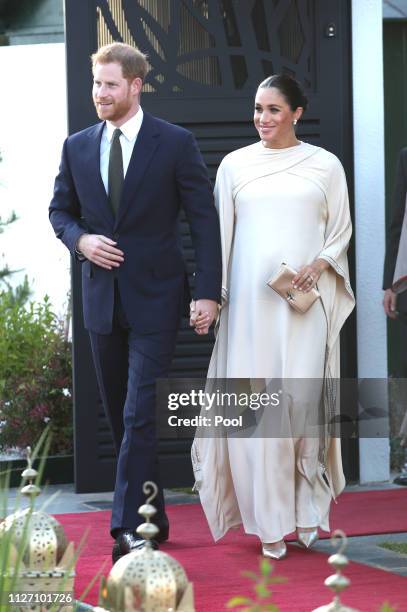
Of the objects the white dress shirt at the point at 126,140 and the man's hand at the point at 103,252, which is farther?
the white dress shirt at the point at 126,140

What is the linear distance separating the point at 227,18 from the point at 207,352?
1.78m

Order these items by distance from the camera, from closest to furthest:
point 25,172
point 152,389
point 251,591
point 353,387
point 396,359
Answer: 1. point 251,591
2. point 152,389
3. point 353,387
4. point 396,359
5. point 25,172

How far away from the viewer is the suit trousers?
197 inches

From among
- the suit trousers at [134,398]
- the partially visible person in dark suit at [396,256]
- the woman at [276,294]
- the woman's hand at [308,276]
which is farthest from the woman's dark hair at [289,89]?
the partially visible person in dark suit at [396,256]

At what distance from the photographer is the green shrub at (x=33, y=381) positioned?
7.38m

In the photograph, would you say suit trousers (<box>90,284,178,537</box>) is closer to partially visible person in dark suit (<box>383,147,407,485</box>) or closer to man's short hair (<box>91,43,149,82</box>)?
man's short hair (<box>91,43,149,82</box>)

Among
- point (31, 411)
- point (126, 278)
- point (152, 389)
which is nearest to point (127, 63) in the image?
point (126, 278)

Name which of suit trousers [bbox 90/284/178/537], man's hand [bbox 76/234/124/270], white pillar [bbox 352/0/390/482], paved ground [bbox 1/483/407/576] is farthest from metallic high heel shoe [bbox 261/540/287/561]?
white pillar [bbox 352/0/390/482]

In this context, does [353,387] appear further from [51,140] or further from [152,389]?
[51,140]

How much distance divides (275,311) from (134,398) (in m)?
0.69

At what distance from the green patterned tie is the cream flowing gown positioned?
16.9 inches

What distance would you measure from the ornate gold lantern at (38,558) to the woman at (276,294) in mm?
2606

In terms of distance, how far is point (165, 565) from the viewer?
7.28 ft

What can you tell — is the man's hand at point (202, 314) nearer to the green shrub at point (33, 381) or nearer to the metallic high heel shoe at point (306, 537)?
the metallic high heel shoe at point (306, 537)
